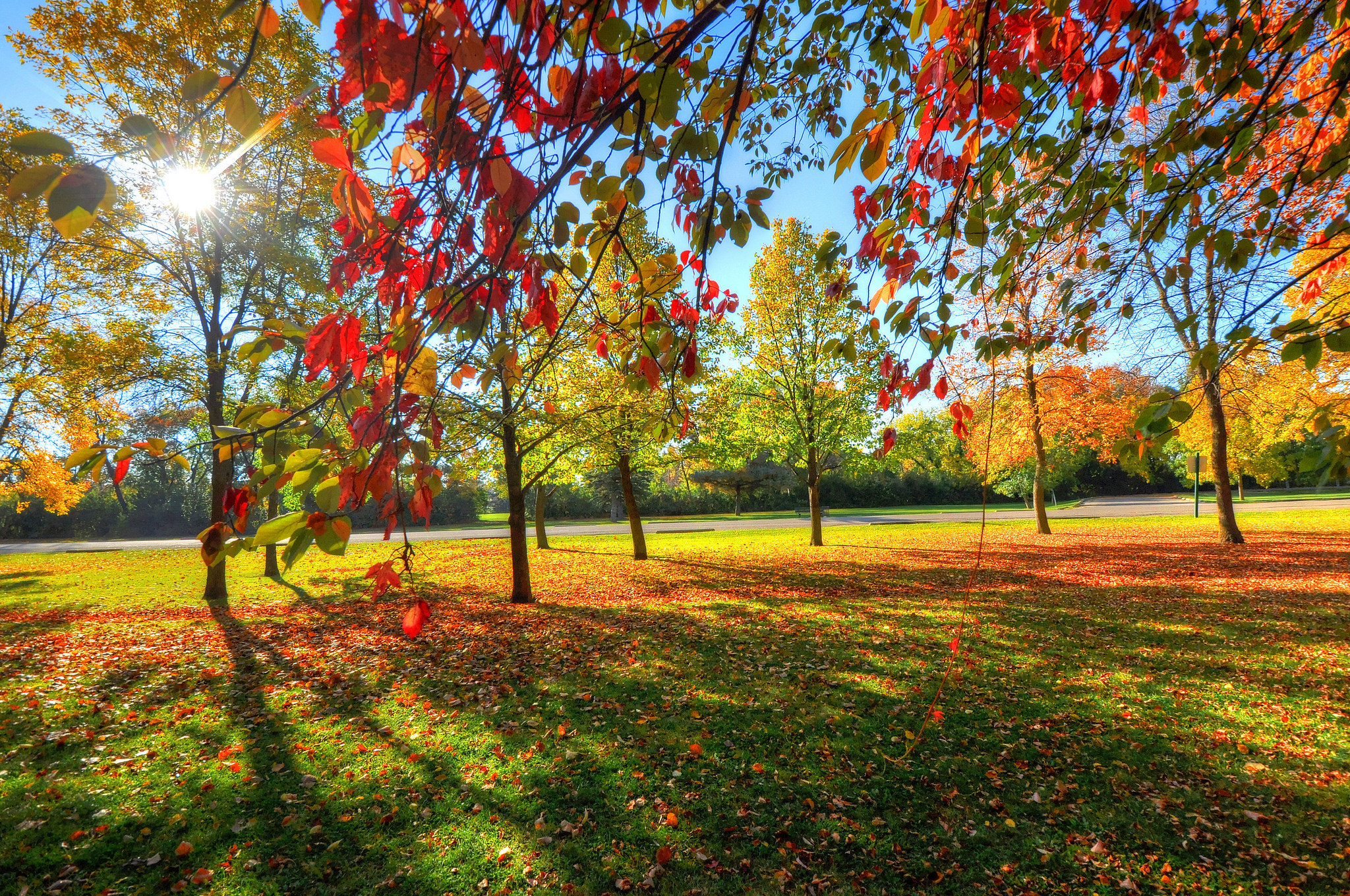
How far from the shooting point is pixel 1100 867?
300 centimetres

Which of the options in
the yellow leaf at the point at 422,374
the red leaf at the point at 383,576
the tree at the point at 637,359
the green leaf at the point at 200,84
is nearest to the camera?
the green leaf at the point at 200,84

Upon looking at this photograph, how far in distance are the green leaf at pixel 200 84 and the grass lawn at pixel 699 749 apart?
2301 mm

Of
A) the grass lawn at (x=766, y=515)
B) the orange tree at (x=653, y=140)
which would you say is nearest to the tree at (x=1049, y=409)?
the orange tree at (x=653, y=140)

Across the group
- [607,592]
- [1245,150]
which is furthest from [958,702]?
[607,592]

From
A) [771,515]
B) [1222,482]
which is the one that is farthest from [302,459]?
[771,515]

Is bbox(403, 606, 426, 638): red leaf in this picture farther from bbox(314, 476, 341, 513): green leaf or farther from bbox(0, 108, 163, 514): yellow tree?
bbox(0, 108, 163, 514): yellow tree

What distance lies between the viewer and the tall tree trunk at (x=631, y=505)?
13.5 m

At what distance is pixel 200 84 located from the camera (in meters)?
1.02

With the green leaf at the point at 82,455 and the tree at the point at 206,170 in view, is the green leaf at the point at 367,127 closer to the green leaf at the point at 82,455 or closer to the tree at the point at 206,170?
the green leaf at the point at 82,455

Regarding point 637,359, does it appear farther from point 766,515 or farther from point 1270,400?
point 766,515

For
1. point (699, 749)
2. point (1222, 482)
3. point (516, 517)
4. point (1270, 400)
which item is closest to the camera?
point (699, 749)

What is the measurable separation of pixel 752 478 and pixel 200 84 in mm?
37905

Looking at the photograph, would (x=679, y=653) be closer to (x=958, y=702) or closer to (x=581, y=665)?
(x=581, y=665)

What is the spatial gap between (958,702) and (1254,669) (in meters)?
3.33
